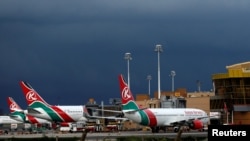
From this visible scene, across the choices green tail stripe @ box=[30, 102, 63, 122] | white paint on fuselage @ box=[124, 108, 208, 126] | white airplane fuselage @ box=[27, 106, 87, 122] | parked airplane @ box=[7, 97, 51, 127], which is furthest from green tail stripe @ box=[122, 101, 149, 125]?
parked airplane @ box=[7, 97, 51, 127]

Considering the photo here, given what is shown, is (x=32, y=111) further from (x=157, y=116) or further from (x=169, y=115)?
(x=169, y=115)

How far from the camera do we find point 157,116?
105188 mm

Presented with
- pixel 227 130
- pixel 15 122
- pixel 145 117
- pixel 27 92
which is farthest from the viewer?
pixel 15 122

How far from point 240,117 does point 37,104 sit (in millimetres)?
43123

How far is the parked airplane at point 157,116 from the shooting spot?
103 m

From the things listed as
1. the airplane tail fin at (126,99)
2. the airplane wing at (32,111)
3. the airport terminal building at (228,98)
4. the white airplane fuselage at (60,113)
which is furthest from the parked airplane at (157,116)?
the airport terminal building at (228,98)

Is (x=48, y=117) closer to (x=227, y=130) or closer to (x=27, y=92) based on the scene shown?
(x=27, y=92)

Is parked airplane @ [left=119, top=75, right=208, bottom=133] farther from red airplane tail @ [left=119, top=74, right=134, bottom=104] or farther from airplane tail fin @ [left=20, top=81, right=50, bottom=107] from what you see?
airplane tail fin @ [left=20, top=81, right=50, bottom=107]

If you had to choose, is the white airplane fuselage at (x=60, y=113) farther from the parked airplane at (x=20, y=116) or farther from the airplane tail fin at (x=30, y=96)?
the parked airplane at (x=20, y=116)

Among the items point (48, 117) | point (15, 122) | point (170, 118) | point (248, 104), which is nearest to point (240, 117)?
point (248, 104)

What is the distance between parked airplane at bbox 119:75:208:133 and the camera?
102875mm

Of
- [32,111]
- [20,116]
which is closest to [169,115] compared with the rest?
[32,111]

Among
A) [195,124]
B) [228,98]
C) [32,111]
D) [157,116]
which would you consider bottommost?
[195,124]

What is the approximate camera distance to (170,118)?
108625 millimetres
